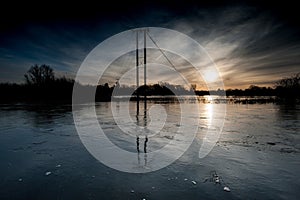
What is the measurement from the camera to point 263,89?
111812 mm

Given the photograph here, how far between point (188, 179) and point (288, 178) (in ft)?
7.45

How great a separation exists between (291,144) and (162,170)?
5.79m

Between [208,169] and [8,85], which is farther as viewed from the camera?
[8,85]

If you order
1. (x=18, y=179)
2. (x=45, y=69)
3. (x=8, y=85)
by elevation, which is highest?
(x=45, y=69)

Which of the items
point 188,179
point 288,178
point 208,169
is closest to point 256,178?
point 288,178

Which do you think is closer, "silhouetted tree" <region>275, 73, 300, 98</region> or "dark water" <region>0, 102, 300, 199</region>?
"dark water" <region>0, 102, 300, 199</region>

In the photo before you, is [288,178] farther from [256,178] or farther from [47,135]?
[47,135]

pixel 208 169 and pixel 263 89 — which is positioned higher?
pixel 263 89

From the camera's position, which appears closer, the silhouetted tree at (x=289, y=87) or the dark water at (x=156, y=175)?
the dark water at (x=156, y=175)

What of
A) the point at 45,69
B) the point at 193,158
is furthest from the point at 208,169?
the point at 45,69

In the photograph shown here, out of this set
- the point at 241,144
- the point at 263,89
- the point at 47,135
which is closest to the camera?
the point at 241,144

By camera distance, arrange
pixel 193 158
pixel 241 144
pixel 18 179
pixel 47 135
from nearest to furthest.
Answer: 1. pixel 18 179
2. pixel 193 158
3. pixel 241 144
4. pixel 47 135

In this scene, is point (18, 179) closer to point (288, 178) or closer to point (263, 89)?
point (288, 178)

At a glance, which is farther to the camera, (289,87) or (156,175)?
(289,87)
